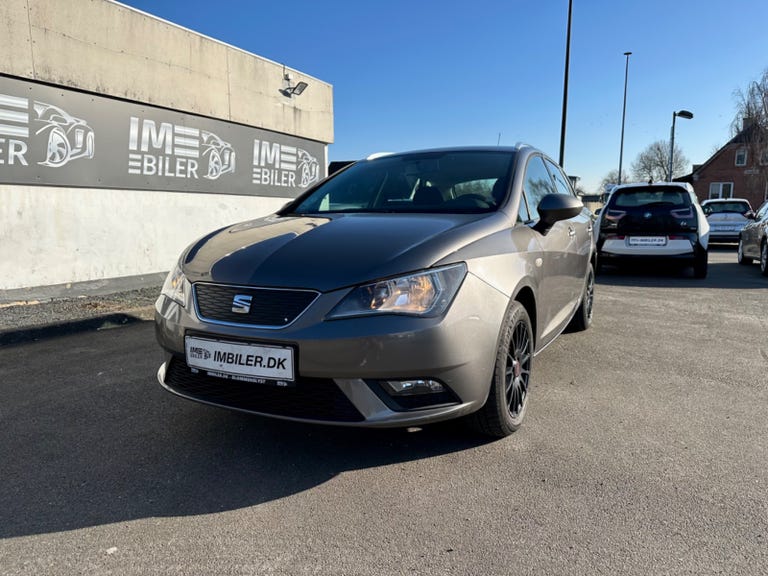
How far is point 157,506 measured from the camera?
2.29 metres

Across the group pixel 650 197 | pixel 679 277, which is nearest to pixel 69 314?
pixel 650 197

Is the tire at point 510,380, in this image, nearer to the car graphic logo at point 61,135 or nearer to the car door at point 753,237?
the car graphic logo at point 61,135

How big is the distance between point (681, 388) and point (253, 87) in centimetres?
864

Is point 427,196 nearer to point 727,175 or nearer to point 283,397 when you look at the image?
point 283,397

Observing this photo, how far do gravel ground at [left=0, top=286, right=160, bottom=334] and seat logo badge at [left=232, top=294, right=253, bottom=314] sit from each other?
383 cm

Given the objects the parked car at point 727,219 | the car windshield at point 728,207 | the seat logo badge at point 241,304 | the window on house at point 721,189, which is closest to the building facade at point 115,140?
the seat logo badge at point 241,304

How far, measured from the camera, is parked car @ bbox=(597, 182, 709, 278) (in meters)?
8.73

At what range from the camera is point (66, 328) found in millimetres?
5414

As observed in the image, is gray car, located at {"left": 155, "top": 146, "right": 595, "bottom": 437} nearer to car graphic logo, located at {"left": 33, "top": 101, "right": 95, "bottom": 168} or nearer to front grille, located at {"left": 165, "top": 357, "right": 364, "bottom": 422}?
front grille, located at {"left": 165, "top": 357, "right": 364, "bottom": 422}

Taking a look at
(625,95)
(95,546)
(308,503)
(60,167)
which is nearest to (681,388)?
(308,503)

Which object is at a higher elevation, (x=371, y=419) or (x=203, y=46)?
(x=203, y=46)

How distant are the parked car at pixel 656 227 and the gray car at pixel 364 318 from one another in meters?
6.64

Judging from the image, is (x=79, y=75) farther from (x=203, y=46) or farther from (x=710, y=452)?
(x=710, y=452)

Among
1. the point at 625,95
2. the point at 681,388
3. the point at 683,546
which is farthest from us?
the point at 625,95
